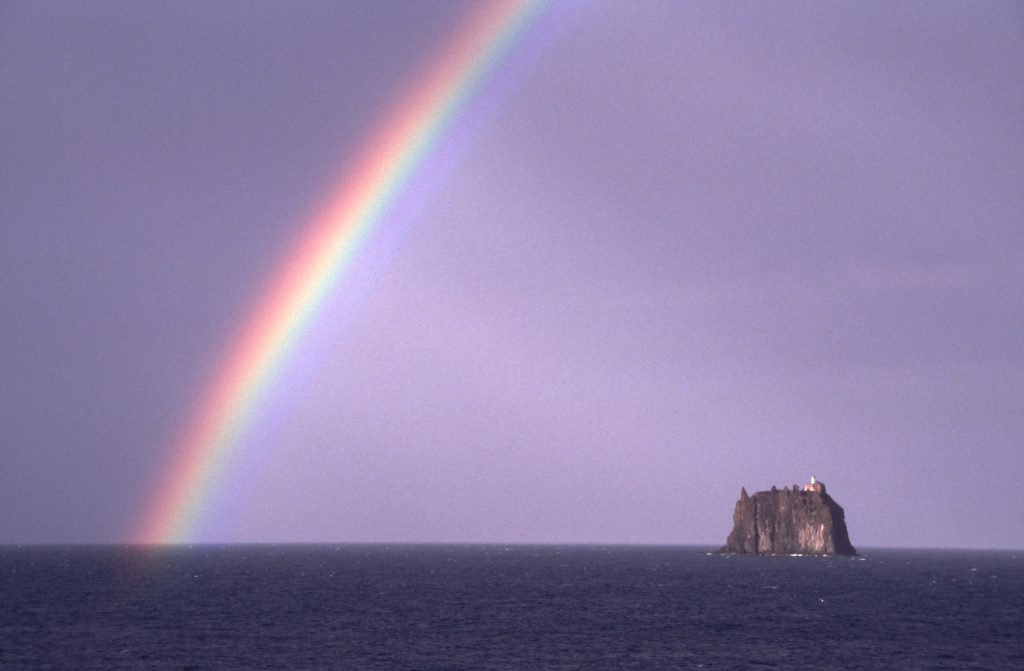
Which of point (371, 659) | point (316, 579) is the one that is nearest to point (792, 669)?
point (371, 659)

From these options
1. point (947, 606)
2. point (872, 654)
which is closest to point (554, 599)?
point (947, 606)

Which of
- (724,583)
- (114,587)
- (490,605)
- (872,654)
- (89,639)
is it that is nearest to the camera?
(872,654)

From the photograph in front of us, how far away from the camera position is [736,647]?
7650 cm

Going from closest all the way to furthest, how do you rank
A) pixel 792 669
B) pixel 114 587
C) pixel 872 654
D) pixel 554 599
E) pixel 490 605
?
pixel 792 669
pixel 872 654
pixel 490 605
pixel 554 599
pixel 114 587

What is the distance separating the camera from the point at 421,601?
119m

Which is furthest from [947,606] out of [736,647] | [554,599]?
[736,647]

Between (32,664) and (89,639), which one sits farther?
(89,639)

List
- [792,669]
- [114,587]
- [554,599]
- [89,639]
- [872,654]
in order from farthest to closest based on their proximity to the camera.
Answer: [114,587] < [554,599] < [89,639] < [872,654] < [792,669]

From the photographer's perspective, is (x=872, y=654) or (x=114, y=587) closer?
(x=872, y=654)

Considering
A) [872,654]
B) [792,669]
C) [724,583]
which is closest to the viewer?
[792,669]

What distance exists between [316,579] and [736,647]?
107 metres

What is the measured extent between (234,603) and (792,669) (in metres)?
68.6

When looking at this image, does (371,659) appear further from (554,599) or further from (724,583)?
(724,583)

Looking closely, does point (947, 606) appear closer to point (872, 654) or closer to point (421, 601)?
point (872, 654)
